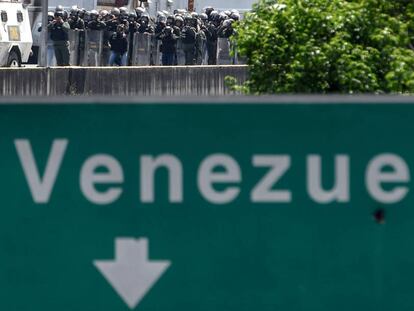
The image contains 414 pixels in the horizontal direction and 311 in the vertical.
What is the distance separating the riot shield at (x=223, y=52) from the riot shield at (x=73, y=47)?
605 centimetres

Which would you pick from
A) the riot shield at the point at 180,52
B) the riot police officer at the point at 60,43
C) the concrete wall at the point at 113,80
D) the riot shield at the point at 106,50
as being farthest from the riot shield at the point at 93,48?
the concrete wall at the point at 113,80

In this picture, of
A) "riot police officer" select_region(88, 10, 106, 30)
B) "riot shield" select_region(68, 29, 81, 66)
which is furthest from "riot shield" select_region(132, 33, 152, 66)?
"riot shield" select_region(68, 29, 81, 66)

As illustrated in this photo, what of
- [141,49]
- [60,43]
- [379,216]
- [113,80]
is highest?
[379,216]

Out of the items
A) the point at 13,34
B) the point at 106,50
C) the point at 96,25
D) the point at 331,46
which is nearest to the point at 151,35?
the point at 96,25

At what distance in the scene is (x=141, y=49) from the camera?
47.6m

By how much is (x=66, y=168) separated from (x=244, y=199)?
0.45 m

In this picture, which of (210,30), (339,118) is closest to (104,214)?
(339,118)

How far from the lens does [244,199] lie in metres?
3.64

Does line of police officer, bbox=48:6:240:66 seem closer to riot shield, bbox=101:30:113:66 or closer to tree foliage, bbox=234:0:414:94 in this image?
riot shield, bbox=101:30:113:66

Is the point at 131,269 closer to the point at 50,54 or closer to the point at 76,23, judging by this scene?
the point at 50,54

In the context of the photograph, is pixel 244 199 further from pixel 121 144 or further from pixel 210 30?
pixel 210 30

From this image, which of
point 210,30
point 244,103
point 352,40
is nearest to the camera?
point 244,103

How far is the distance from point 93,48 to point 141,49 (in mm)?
2072

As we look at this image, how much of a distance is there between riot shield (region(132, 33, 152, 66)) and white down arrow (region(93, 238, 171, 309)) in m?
43.1
